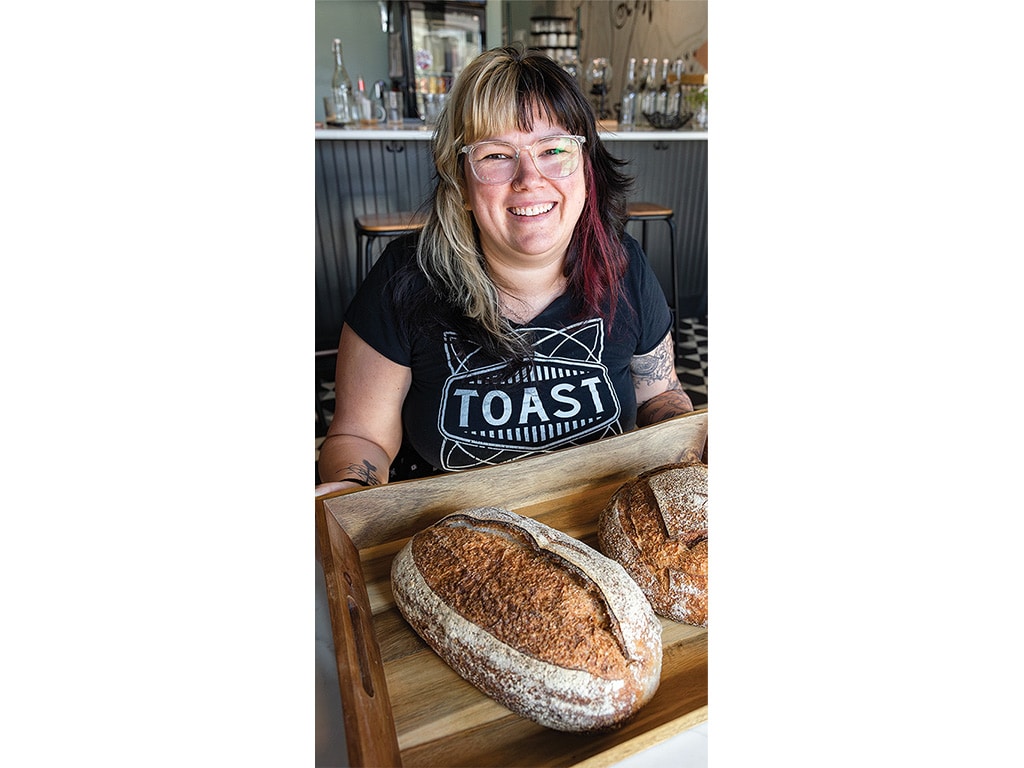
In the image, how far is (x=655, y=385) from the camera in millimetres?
1142

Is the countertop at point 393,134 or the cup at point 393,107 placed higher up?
the cup at point 393,107

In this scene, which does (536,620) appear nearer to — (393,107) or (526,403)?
(526,403)

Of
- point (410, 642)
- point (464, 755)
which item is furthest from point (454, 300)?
point (464, 755)

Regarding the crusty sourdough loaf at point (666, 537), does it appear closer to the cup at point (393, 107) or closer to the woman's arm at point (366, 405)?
the woman's arm at point (366, 405)

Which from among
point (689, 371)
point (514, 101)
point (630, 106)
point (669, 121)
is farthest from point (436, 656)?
point (630, 106)

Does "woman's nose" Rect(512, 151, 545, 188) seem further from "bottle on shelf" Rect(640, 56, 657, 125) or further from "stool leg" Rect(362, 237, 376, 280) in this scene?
"bottle on shelf" Rect(640, 56, 657, 125)

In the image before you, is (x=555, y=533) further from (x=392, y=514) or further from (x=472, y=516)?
(x=392, y=514)

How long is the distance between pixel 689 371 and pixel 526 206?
251 centimetres

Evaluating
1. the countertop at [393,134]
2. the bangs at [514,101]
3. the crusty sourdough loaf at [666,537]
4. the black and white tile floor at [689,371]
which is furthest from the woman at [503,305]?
the countertop at [393,134]

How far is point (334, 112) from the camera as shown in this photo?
3.37 meters

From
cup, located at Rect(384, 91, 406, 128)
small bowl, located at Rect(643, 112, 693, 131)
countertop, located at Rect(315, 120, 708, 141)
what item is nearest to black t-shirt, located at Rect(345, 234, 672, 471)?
countertop, located at Rect(315, 120, 708, 141)

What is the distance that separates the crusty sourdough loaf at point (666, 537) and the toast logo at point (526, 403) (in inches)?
7.7

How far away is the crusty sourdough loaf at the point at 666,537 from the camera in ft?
2.24

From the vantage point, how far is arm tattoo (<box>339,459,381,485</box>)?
963 millimetres
